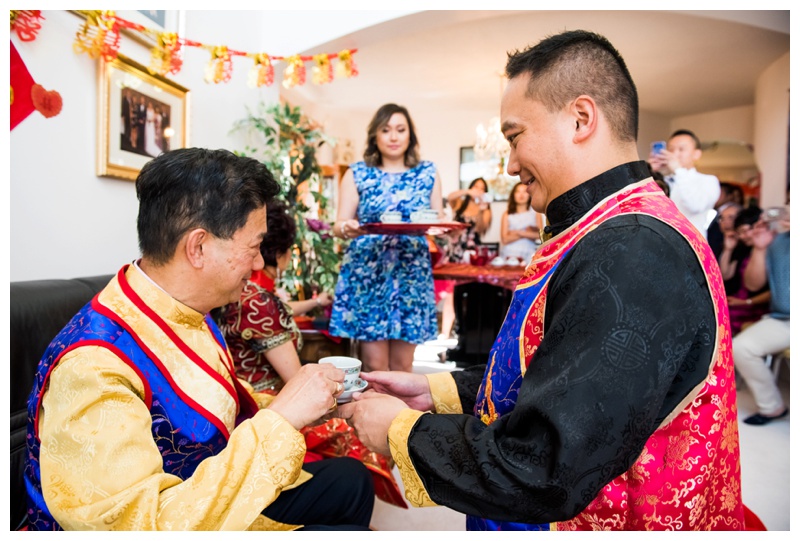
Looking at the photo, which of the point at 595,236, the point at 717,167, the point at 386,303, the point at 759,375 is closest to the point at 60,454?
the point at 595,236

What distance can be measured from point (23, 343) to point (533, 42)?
3.44 metres

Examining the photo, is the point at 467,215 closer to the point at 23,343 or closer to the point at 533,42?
the point at 533,42

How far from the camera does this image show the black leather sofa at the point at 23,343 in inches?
56.8

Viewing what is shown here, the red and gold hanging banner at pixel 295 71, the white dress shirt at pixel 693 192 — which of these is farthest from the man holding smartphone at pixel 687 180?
the red and gold hanging banner at pixel 295 71

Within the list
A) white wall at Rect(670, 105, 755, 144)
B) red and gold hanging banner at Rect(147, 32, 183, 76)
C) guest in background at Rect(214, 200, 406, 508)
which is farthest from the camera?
white wall at Rect(670, 105, 755, 144)

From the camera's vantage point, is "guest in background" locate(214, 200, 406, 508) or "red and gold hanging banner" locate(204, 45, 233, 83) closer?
"guest in background" locate(214, 200, 406, 508)

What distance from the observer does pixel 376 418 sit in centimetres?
100

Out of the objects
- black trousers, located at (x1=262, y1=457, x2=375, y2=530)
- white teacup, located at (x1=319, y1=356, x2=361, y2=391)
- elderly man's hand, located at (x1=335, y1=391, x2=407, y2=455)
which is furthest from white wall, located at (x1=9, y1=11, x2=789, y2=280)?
A: elderly man's hand, located at (x1=335, y1=391, x2=407, y2=455)

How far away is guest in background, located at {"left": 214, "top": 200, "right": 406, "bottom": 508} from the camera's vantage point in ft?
6.09

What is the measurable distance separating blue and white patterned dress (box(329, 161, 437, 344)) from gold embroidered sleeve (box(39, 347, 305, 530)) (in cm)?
193

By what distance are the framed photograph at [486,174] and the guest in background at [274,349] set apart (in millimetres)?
6804

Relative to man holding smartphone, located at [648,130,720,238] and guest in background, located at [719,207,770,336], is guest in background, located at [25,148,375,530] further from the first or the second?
guest in background, located at [719,207,770,336]

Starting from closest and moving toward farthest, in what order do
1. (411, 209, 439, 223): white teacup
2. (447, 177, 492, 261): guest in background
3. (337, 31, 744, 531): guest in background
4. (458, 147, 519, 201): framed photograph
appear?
(337, 31, 744, 531): guest in background → (411, 209, 439, 223): white teacup → (447, 177, 492, 261): guest in background → (458, 147, 519, 201): framed photograph

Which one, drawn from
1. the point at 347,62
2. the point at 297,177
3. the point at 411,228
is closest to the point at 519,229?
the point at 297,177
